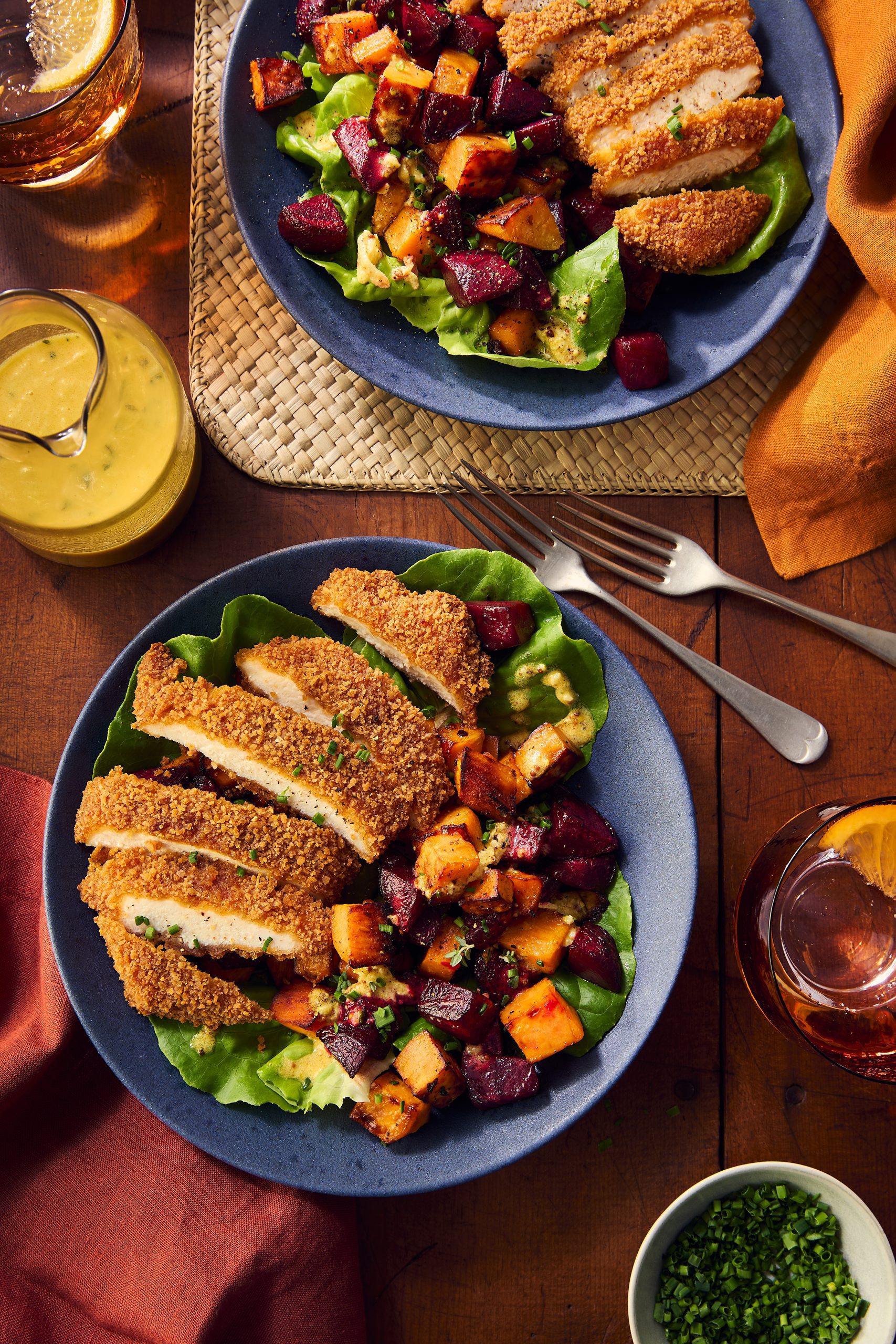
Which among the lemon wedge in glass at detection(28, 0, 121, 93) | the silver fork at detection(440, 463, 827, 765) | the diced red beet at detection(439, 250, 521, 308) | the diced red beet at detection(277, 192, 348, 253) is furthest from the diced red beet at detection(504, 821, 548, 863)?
the lemon wedge in glass at detection(28, 0, 121, 93)

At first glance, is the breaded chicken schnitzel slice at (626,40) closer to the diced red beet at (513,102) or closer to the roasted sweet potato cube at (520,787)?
the diced red beet at (513,102)

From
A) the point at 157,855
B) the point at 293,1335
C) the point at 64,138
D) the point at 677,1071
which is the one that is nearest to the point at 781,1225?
the point at 677,1071

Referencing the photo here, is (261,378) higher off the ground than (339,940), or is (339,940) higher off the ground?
(261,378)

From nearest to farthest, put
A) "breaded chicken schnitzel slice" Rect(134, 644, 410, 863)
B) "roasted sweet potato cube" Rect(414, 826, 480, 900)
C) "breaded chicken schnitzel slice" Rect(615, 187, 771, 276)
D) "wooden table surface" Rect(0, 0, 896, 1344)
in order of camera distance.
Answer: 1. "roasted sweet potato cube" Rect(414, 826, 480, 900)
2. "breaded chicken schnitzel slice" Rect(134, 644, 410, 863)
3. "breaded chicken schnitzel slice" Rect(615, 187, 771, 276)
4. "wooden table surface" Rect(0, 0, 896, 1344)

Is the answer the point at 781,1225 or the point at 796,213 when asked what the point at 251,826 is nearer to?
the point at 781,1225

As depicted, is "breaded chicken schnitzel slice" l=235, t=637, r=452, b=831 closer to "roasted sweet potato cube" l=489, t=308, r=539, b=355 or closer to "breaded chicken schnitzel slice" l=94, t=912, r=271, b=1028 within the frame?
"breaded chicken schnitzel slice" l=94, t=912, r=271, b=1028

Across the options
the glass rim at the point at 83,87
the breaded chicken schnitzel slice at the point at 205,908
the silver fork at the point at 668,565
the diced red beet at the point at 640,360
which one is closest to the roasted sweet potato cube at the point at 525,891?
the breaded chicken schnitzel slice at the point at 205,908

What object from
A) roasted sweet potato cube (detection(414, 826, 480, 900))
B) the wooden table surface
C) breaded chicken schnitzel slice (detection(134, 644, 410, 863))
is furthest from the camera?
the wooden table surface

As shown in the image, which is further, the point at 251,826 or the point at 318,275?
the point at 318,275
